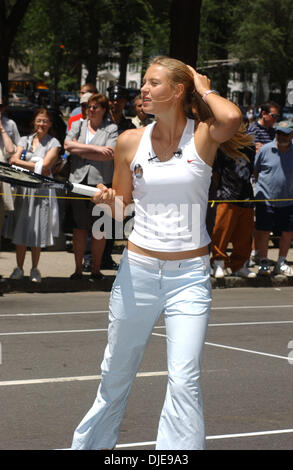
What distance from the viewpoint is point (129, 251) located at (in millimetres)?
5109

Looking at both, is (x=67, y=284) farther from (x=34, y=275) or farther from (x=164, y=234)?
(x=164, y=234)

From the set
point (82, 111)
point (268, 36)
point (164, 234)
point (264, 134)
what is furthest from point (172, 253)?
point (268, 36)

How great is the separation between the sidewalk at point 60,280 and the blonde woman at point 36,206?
0.14m

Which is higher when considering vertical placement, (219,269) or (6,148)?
(6,148)

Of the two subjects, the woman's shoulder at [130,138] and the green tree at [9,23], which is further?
the green tree at [9,23]

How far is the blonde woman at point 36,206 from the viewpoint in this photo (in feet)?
39.4

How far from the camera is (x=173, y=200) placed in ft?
16.3

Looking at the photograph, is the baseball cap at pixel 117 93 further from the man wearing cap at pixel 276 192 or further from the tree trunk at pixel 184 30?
the man wearing cap at pixel 276 192

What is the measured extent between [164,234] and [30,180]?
48.4 inches

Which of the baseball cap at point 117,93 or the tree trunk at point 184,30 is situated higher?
the tree trunk at point 184,30

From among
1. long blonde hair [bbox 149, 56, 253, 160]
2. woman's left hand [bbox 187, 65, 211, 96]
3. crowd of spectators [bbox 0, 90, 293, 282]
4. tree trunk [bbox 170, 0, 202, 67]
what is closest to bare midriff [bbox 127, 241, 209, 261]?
long blonde hair [bbox 149, 56, 253, 160]

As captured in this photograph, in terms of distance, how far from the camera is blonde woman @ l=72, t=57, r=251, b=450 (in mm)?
4965

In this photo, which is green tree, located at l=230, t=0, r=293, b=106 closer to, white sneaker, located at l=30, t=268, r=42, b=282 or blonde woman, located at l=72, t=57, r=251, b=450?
white sneaker, located at l=30, t=268, r=42, b=282

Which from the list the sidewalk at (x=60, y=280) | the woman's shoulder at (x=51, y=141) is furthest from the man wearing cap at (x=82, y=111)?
the sidewalk at (x=60, y=280)
